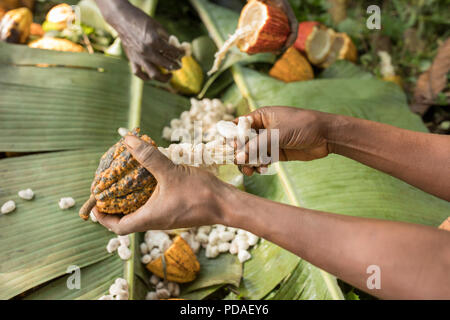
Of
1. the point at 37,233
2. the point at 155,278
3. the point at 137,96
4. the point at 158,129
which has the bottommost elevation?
the point at 155,278

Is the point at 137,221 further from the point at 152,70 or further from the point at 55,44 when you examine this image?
the point at 55,44

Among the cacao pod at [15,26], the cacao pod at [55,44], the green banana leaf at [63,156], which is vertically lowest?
the green banana leaf at [63,156]

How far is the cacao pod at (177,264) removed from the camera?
6.48ft

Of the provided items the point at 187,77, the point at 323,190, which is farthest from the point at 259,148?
the point at 187,77

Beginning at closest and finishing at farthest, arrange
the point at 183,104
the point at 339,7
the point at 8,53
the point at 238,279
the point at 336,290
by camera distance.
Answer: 1. the point at 336,290
2. the point at 238,279
3. the point at 8,53
4. the point at 183,104
5. the point at 339,7

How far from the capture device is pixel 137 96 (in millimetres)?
2529

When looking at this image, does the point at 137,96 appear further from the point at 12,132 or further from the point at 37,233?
the point at 37,233

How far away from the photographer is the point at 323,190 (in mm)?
2088

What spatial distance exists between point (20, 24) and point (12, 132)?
3.50 ft

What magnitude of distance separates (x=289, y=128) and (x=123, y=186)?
670 mm

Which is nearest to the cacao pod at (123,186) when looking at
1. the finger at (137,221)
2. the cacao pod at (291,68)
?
the finger at (137,221)

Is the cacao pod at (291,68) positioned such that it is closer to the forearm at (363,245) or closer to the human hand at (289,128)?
the human hand at (289,128)

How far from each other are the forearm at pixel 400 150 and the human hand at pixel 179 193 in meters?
0.63
